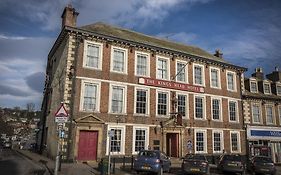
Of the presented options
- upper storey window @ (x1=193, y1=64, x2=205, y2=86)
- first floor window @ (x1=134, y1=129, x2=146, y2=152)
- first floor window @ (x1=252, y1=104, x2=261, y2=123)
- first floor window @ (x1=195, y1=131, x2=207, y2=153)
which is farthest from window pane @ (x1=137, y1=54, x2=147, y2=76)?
first floor window @ (x1=252, y1=104, x2=261, y2=123)

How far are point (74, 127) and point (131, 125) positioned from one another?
5.14 meters

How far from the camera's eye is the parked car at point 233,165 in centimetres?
1912

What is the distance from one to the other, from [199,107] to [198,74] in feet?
12.0

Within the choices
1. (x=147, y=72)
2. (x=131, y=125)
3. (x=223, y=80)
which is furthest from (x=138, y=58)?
(x=223, y=80)

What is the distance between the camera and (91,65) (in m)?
23.2

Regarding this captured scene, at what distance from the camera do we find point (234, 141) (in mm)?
30562

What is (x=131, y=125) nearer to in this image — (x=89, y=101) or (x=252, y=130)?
(x=89, y=101)

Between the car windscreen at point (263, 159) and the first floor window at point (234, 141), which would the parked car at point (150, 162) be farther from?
the first floor window at point (234, 141)

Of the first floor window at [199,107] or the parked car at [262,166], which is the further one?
the first floor window at [199,107]

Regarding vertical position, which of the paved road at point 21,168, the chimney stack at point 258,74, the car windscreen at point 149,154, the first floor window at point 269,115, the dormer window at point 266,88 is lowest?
the paved road at point 21,168

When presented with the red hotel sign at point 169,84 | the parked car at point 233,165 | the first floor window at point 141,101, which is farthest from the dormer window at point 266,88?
the parked car at point 233,165

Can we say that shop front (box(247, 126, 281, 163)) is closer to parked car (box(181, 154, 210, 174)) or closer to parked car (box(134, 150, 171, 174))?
parked car (box(181, 154, 210, 174))

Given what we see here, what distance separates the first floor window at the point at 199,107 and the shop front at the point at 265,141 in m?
7.40

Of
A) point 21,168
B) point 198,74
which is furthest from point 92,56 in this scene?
point 198,74
